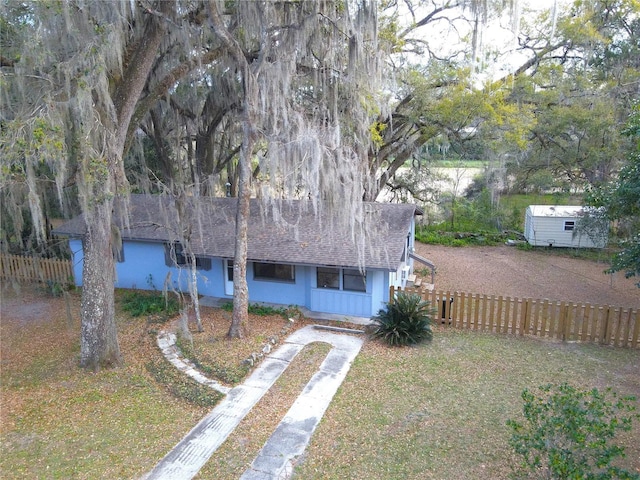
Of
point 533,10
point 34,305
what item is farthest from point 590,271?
point 34,305

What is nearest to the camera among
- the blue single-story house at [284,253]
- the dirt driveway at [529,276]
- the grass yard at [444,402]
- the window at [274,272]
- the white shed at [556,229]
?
the grass yard at [444,402]

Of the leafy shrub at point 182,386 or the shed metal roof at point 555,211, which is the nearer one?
the leafy shrub at point 182,386

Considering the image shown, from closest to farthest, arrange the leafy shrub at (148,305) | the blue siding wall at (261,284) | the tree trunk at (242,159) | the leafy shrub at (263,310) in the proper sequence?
the tree trunk at (242,159), the blue siding wall at (261,284), the leafy shrub at (263,310), the leafy shrub at (148,305)

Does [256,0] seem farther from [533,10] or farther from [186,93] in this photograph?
[533,10]

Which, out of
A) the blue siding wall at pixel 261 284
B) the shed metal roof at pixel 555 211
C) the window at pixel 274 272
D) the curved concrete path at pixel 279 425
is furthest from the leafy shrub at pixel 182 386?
the shed metal roof at pixel 555 211

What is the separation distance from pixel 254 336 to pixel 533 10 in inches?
588

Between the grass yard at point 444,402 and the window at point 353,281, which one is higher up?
the window at point 353,281

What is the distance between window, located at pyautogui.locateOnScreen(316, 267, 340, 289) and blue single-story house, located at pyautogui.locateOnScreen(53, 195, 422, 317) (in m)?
0.03

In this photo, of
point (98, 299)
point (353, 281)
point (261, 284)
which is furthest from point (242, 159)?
point (353, 281)

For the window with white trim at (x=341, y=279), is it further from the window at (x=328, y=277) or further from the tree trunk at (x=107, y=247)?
the tree trunk at (x=107, y=247)

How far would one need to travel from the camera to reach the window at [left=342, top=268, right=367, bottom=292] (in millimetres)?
10547

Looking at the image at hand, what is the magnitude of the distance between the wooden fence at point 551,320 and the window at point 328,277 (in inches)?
56.2

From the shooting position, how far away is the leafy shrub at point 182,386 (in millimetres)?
6984

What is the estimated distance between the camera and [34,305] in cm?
1230
